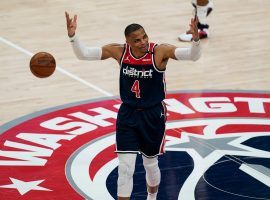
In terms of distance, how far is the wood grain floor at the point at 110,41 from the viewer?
14.5 metres

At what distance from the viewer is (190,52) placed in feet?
29.2

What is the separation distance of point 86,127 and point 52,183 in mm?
2040

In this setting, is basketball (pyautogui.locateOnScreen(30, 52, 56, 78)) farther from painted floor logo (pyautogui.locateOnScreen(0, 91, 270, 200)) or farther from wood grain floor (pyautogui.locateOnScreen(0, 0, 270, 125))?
wood grain floor (pyautogui.locateOnScreen(0, 0, 270, 125))

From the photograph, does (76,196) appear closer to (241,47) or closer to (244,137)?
(244,137)

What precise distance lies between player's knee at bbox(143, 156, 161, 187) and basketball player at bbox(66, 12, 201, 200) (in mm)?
100

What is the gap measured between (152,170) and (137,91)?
94 centimetres

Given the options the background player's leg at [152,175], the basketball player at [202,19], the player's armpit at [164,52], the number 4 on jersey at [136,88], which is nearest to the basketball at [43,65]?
the number 4 on jersey at [136,88]

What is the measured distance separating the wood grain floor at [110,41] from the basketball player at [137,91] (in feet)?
13.5

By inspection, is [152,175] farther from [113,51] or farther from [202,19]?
[202,19]

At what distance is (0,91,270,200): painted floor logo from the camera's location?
411 inches

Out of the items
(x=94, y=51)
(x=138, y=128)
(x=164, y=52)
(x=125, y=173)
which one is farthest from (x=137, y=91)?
(x=125, y=173)

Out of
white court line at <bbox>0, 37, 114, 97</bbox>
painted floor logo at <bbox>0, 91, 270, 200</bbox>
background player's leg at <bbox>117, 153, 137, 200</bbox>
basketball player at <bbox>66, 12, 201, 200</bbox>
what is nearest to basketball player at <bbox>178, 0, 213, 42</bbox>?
white court line at <bbox>0, 37, 114, 97</bbox>

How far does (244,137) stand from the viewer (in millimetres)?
12102

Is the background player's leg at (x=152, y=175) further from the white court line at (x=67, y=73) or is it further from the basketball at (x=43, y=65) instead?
the white court line at (x=67, y=73)
